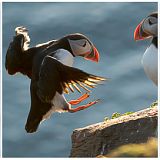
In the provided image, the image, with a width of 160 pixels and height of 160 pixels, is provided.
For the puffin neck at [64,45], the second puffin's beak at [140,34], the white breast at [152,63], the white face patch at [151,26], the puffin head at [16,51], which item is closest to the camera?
the white breast at [152,63]

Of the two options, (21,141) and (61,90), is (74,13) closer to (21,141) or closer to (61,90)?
(21,141)

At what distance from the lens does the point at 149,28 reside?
27.1 ft

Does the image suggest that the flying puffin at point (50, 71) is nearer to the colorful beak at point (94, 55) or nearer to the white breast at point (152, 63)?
the colorful beak at point (94, 55)

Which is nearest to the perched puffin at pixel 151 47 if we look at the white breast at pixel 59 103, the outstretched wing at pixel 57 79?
the outstretched wing at pixel 57 79

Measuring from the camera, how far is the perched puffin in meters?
7.73

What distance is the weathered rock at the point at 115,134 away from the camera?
706 centimetres

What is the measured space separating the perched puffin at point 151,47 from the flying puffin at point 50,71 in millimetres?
432

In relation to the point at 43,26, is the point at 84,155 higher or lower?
lower

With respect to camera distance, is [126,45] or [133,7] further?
[133,7]

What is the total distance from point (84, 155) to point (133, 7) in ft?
32.7

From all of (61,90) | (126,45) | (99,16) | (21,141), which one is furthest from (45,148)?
(61,90)

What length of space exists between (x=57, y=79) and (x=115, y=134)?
1241mm

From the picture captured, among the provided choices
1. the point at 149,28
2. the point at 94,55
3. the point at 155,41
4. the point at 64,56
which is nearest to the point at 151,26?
the point at 149,28

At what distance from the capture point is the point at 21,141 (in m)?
14.4
